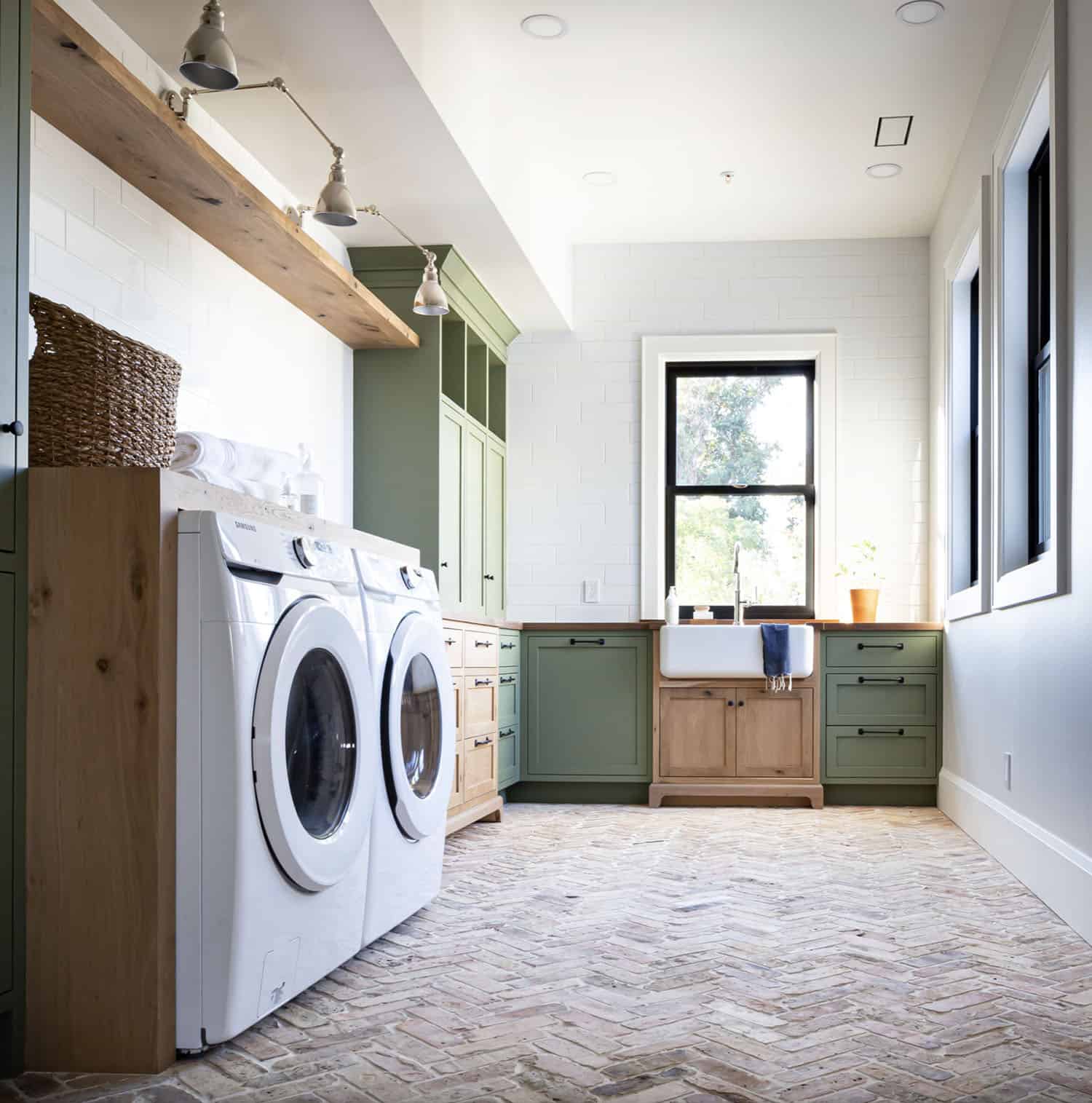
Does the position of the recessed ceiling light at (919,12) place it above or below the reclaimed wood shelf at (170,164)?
above

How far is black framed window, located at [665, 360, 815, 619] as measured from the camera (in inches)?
230

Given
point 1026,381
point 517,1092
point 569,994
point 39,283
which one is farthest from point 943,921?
point 39,283

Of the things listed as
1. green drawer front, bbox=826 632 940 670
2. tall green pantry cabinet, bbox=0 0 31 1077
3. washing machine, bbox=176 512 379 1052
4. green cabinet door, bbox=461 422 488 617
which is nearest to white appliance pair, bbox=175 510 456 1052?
washing machine, bbox=176 512 379 1052

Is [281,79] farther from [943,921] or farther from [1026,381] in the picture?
[943,921]

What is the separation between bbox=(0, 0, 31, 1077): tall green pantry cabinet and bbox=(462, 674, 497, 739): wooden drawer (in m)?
2.34

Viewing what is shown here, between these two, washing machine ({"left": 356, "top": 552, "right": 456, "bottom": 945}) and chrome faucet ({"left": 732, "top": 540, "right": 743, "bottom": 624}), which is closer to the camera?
washing machine ({"left": 356, "top": 552, "right": 456, "bottom": 945})

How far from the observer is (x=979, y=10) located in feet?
12.2

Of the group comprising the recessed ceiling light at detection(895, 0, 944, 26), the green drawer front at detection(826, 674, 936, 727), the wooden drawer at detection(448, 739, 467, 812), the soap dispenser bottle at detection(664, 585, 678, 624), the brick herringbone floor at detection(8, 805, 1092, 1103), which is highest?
the recessed ceiling light at detection(895, 0, 944, 26)

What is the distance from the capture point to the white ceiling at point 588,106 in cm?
311

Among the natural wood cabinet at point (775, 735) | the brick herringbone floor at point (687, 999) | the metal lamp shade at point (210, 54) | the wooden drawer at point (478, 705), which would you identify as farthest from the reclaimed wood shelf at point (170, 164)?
the natural wood cabinet at point (775, 735)

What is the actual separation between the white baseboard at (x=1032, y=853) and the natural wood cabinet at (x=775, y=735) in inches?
26.7

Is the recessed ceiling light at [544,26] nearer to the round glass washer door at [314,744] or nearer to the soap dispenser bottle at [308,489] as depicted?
the soap dispenser bottle at [308,489]

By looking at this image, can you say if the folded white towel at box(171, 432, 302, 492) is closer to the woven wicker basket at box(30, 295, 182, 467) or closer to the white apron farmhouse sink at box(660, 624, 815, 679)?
the woven wicker basket at box(30, 295, 182, 467)

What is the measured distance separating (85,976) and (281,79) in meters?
2.25
